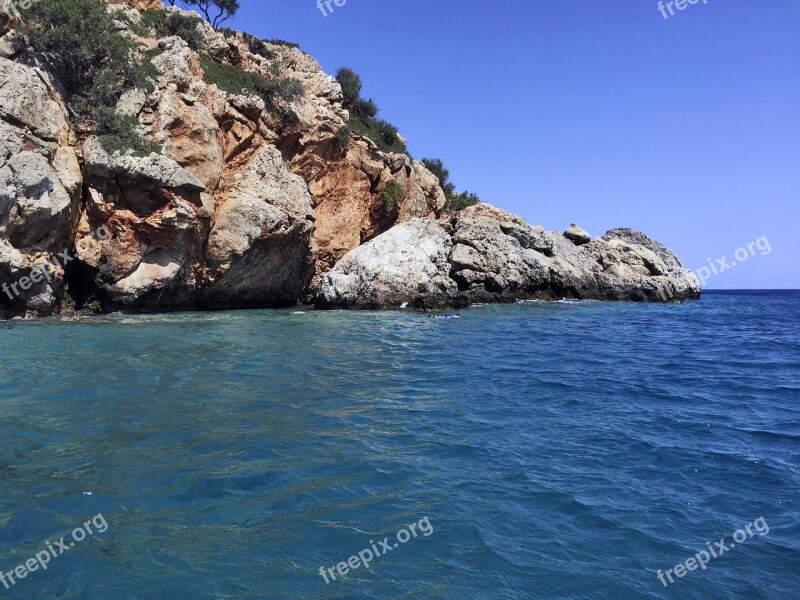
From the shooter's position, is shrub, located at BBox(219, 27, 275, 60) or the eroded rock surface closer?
the eroded rock surface

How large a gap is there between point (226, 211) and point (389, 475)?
72.4 ft

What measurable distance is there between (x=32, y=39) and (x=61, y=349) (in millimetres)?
14780

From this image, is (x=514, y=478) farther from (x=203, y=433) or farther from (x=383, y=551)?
(x=203, y=433)

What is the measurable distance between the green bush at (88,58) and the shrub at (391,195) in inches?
616

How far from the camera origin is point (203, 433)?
790 cm

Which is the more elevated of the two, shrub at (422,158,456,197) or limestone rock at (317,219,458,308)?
shrub at (422,158,456,197)

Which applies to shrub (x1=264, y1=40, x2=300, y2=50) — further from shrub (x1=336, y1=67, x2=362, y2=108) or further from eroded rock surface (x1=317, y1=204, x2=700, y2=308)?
eroded rock surface (x1=317, y1=204, x2=700, y2=308)

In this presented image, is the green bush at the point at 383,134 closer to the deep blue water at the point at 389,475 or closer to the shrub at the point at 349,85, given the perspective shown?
the shrub at the point at 349,85

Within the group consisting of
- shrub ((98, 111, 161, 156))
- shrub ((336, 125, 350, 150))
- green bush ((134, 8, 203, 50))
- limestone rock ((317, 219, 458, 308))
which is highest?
green bush ((134, 8, 203, 50))

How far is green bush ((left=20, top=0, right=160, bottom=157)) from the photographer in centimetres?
2192

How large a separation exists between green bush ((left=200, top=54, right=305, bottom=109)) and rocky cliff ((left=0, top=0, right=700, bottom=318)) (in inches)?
15.8

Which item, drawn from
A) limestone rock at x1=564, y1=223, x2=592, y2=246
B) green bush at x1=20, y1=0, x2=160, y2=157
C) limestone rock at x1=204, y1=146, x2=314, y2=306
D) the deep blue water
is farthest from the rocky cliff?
the deep blue water

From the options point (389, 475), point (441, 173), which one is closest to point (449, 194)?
point (441, 173)

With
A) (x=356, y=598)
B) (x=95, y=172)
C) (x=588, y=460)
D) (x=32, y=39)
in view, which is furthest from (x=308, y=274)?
(x=356, y=598)
